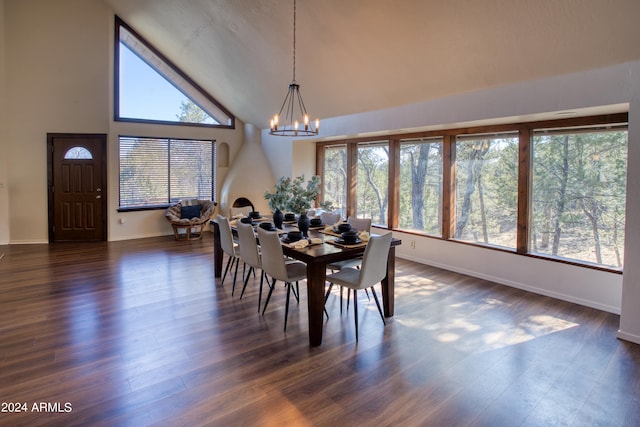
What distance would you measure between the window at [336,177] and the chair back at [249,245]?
11.3ft

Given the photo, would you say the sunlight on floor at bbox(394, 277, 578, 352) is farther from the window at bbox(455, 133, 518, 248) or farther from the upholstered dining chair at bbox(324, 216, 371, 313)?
the window at bbox(455, 133, 518, 248)

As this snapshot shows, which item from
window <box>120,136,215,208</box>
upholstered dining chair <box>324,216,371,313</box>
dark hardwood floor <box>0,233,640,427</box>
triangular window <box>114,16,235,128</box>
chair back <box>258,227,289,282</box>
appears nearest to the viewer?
dark hardwood floor <box>0,233,640,427</box>

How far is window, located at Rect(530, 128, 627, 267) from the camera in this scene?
4.01m

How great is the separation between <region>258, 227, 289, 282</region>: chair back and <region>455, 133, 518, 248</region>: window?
311 centimetres

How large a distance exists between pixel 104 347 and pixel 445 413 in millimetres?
2632

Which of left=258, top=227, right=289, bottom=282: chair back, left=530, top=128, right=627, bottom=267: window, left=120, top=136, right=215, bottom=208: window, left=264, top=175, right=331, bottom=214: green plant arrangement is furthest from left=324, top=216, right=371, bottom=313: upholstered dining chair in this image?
left=120, top=136, right=215, bottom=208: window

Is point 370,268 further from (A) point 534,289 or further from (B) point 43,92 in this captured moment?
(B) point 43,92

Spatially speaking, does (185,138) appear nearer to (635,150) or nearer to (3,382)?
(3,382)

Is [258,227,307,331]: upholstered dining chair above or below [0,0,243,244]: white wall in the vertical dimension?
below

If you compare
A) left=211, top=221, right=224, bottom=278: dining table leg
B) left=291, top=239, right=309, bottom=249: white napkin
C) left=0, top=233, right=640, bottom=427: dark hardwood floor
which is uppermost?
left=291, top=239, right=309, bottom=249: white napkin

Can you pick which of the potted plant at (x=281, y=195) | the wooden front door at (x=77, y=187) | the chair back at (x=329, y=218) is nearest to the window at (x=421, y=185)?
the chair back at (x=329, y=218)

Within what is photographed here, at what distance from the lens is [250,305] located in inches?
160

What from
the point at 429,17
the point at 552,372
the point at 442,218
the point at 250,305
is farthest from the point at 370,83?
the point at 552,372

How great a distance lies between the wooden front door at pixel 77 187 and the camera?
710 cm
